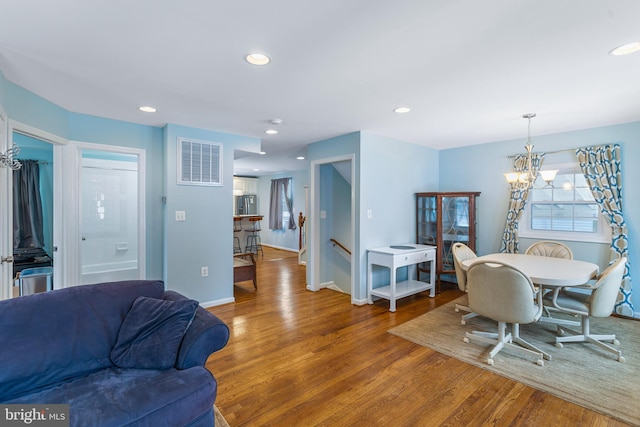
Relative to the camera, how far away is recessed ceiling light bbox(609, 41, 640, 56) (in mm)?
1909

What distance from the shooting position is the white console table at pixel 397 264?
393cm

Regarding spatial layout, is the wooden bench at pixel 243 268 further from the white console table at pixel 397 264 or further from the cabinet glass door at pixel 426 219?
the cabinet glass door at pixel 426 219

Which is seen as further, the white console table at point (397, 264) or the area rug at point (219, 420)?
the white console table at point (397, 264)

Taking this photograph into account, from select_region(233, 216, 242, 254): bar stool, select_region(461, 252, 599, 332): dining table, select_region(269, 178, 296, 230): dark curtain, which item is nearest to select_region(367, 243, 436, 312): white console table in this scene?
select_region(461, 252, 599, 332): dining table

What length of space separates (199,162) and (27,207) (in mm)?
2860

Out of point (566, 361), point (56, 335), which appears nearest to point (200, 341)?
point (56, 335)

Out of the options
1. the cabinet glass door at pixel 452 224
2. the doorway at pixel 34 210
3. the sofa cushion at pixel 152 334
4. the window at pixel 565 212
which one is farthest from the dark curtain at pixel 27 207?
the window at pixel 565 212

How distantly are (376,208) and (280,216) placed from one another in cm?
538

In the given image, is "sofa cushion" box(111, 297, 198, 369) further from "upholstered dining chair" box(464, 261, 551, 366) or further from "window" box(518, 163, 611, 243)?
"window" box(518, 163, 611, 243)

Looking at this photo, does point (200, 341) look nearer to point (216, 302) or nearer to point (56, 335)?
point (56, 335)

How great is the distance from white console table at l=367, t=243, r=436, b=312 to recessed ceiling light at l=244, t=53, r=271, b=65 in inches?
107

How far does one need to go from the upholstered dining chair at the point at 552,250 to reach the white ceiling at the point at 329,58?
153 centimetres

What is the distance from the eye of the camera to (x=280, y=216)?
30.6 feet

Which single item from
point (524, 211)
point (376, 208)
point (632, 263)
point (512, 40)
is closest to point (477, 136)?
point (524, 211)
